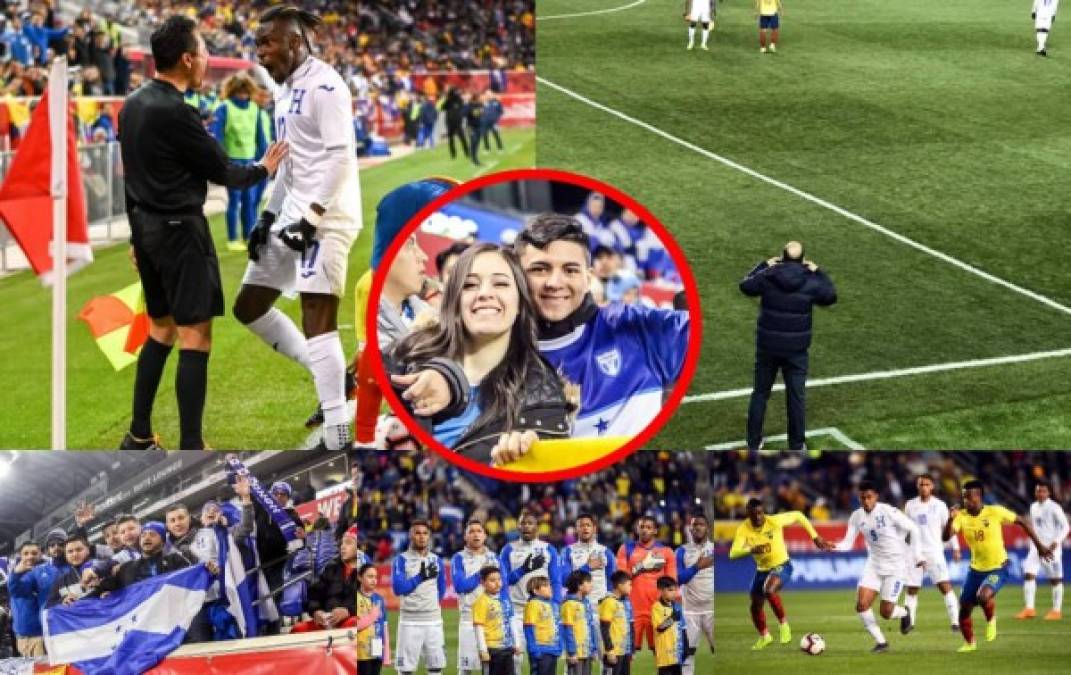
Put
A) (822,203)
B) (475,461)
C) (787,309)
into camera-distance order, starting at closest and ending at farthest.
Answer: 1. (475,461)
2. (787,309)
3. (822,203)

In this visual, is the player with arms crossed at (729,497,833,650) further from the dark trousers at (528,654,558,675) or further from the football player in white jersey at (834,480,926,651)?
the dark trousers at (528,654,558,675)

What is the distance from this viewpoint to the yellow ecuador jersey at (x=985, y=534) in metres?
9.98

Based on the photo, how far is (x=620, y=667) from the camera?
959cm

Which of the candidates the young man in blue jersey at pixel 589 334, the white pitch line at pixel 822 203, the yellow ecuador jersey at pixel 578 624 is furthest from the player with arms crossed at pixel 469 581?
the white pitch line at pixel 822 203

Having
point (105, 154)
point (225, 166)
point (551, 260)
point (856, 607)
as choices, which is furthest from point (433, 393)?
point (105, 154)

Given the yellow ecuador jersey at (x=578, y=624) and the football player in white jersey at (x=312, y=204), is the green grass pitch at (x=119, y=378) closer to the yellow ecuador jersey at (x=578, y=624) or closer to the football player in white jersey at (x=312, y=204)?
the football player in white jersey at (x=312, y=204)

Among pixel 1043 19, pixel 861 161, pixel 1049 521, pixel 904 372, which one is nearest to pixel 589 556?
pixel 1049 521

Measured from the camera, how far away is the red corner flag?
31.8ft

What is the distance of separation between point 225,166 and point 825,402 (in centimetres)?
401

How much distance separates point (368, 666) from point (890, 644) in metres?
2.58

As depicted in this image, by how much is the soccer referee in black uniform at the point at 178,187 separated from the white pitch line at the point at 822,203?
17.5ft

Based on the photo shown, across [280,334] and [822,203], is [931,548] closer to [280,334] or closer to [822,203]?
[280,334]

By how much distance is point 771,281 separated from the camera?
10188 millimetres

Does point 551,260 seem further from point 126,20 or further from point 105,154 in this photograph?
point 126,20
